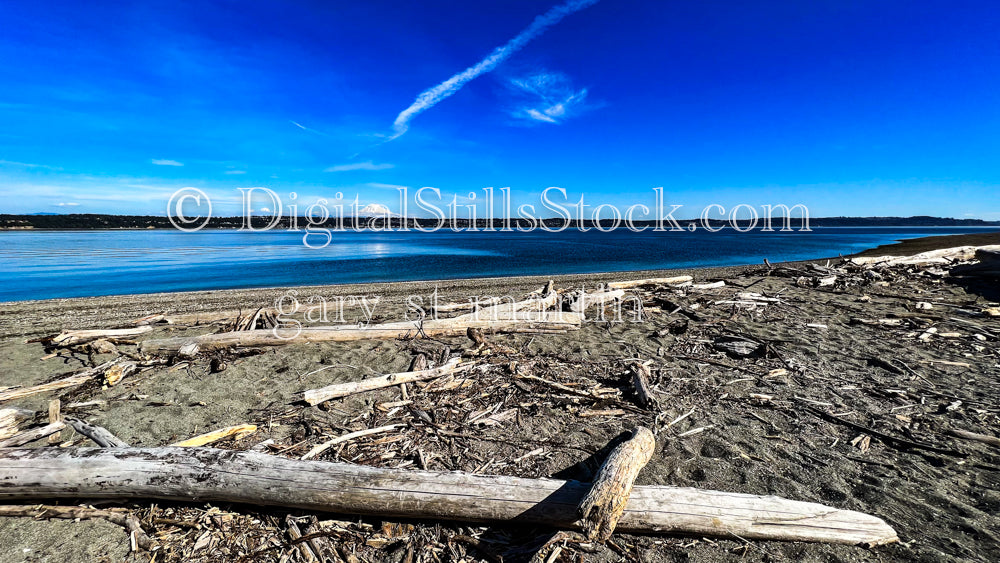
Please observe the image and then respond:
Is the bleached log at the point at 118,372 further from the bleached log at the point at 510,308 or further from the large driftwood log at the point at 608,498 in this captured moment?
the large driftwood log at the point at 608,498

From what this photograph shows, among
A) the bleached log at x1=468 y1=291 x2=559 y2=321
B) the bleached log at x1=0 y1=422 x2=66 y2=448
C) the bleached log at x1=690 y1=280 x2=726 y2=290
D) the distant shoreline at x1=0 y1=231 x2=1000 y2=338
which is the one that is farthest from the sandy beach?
the bleached log at x1=690 y1=280 x2=726 y2=290

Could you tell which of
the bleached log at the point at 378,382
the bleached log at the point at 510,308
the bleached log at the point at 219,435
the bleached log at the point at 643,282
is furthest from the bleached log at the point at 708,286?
the bleached log at the point at 219,435

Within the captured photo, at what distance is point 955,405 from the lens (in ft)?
16.9

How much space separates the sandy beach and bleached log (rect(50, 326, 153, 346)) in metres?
0.25

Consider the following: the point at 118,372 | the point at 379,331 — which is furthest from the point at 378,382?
the point at 118,372

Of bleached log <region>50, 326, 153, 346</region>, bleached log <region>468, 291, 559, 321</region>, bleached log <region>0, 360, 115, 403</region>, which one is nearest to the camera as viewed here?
bleached log <region>0, 360, 115, 403</region>

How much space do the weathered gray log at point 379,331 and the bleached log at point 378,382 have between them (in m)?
1.90

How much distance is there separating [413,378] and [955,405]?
23.3ft

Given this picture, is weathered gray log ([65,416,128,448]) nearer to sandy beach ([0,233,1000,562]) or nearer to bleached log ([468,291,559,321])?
sandy beach ([0,233,1000,562])

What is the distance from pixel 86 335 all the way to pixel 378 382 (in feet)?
21.8

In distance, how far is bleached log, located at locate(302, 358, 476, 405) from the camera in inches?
216

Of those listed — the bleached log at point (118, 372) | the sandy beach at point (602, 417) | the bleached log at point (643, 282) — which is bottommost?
the sandy beach at point (602, 417)

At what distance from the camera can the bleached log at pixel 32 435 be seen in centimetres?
432

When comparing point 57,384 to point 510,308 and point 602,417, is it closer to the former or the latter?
point 510,308
